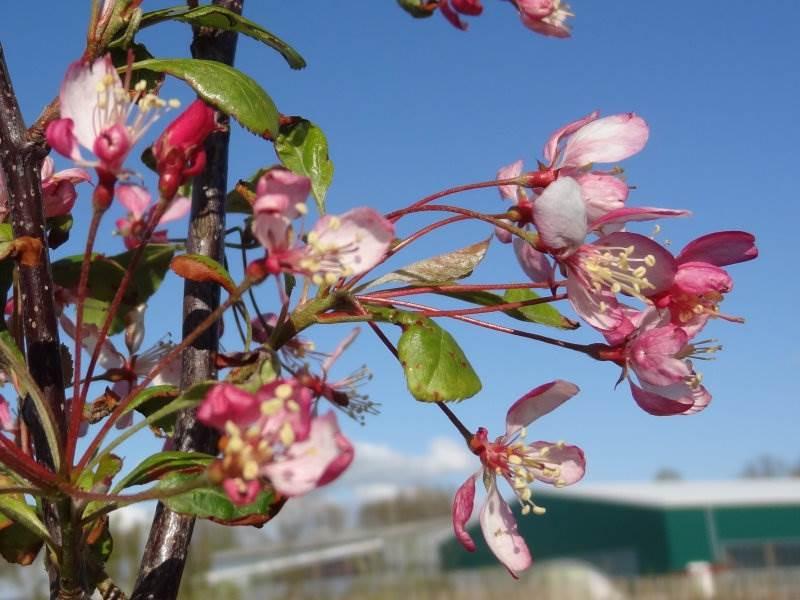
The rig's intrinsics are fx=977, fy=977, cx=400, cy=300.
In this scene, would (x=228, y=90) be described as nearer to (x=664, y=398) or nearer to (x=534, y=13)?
(x=534, y=13)

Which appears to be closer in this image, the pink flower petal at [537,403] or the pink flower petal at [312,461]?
the pink flower petal at [312,461]

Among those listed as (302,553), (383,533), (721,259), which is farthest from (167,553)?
(383,533)

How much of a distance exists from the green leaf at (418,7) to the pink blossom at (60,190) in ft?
1.52

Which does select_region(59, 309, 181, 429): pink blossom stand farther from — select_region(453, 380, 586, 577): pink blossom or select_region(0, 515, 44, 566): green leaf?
select_region(453, 380, 586, 577): pink blossom

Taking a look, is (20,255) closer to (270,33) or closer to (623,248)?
(270,33)

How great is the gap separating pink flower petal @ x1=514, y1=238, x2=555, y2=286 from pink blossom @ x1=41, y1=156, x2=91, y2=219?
1.84 feet

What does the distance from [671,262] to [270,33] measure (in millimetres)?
600

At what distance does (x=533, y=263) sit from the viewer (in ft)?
4.06

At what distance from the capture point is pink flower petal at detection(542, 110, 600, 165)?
1209mm

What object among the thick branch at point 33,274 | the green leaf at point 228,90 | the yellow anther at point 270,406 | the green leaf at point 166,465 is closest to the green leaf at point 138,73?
the green leaf at point 228,90

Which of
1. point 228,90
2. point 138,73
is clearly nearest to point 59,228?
point 138,73

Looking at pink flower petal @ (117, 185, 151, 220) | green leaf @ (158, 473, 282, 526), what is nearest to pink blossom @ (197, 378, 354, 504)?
green leaf @ (158, 473, 282, 526)

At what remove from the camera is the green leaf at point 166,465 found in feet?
3.11

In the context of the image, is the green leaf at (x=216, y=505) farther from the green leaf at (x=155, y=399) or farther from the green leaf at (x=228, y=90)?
the green leaf at (x=228, y=90)
